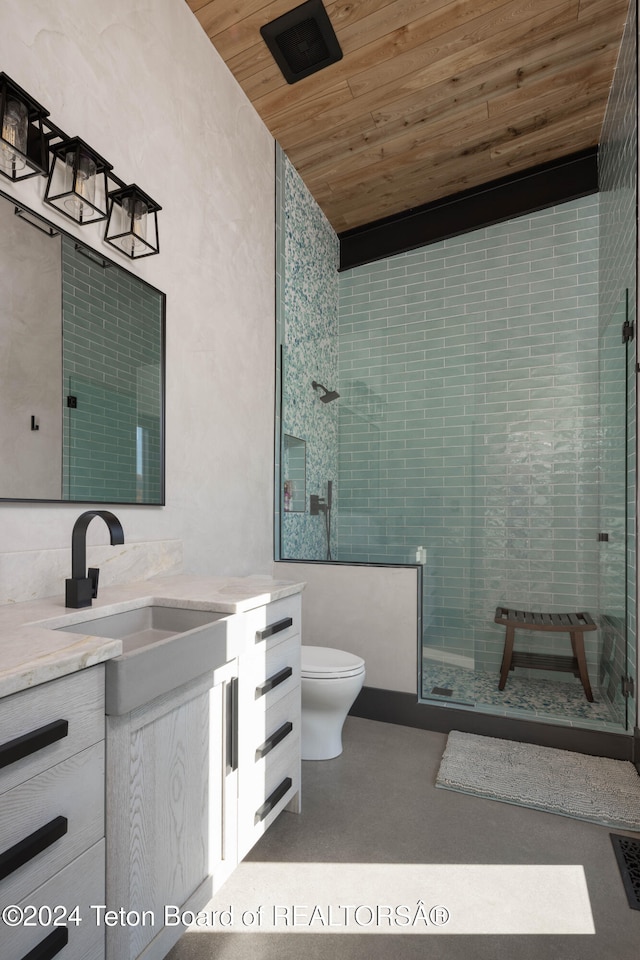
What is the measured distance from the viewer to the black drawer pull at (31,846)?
76 centimetres

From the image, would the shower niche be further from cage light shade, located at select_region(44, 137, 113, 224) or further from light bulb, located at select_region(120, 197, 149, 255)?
cage light shade, located at select_region(44, 137, 113, 224)

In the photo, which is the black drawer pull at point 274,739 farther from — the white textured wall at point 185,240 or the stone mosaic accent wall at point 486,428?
the stone mosaic accent wall at point 486,428

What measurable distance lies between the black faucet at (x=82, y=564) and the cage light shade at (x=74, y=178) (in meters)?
0.94

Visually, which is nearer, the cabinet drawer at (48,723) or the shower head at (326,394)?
the cabinet drawer at (48,723)

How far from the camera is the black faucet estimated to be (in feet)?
4.27

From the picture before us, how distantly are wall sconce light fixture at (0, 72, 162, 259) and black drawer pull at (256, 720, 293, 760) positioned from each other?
1679 millimetres

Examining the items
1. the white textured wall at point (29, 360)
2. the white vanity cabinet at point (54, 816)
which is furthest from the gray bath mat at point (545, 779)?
the white textured wall at point (29, 360)

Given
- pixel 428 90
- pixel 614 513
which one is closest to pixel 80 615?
pixel 614 513

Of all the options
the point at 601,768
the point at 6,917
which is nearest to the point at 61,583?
the point at 6,917

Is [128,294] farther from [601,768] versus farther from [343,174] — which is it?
[601,768]

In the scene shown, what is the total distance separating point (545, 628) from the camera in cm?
298

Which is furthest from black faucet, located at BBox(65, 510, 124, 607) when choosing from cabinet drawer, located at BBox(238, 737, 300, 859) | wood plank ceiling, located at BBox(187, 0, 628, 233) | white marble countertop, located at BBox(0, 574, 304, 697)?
wood plank ceiling, located at BBox(187, 0, 628, 233)

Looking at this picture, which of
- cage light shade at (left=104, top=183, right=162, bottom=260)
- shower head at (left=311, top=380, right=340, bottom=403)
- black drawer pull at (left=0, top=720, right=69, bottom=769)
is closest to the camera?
black drawer pull at (left=0, top=720, right=69, bottom=769)

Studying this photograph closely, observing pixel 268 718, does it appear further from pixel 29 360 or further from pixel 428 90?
pixel 428 90
